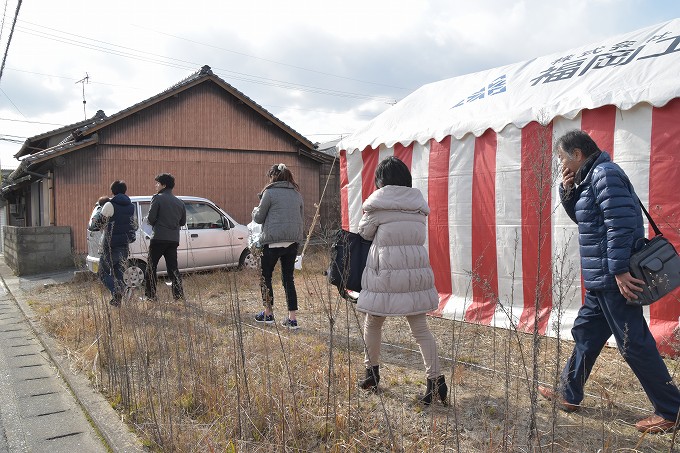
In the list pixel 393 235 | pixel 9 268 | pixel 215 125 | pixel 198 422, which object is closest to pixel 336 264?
pixel 393 235

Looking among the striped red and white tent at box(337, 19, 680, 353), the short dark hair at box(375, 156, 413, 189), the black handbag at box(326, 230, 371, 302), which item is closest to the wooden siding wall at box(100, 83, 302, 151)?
the striped red and white tent at box(337, 19, 680, 353)

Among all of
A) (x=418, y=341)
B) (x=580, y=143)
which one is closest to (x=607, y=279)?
(x=580, y=143)

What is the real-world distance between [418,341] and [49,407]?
2.51 meters

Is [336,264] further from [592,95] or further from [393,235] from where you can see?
[592,95]

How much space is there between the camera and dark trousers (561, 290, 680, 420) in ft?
8.02

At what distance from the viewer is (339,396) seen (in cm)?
293

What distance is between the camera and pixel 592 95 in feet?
13.0

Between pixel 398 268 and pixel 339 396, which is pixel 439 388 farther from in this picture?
pixel 398 268

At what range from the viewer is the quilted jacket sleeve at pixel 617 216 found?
245 centimetres

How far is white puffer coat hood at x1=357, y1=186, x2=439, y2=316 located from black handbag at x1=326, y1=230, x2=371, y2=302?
0.10m

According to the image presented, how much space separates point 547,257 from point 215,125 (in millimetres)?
10434

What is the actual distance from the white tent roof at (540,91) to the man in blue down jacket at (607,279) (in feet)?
4.05

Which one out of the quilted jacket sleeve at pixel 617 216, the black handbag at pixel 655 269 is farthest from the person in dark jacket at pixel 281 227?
the black handbag at pixel 655 269

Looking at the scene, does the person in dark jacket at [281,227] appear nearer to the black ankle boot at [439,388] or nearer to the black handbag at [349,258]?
the black handbag at [349,258]
